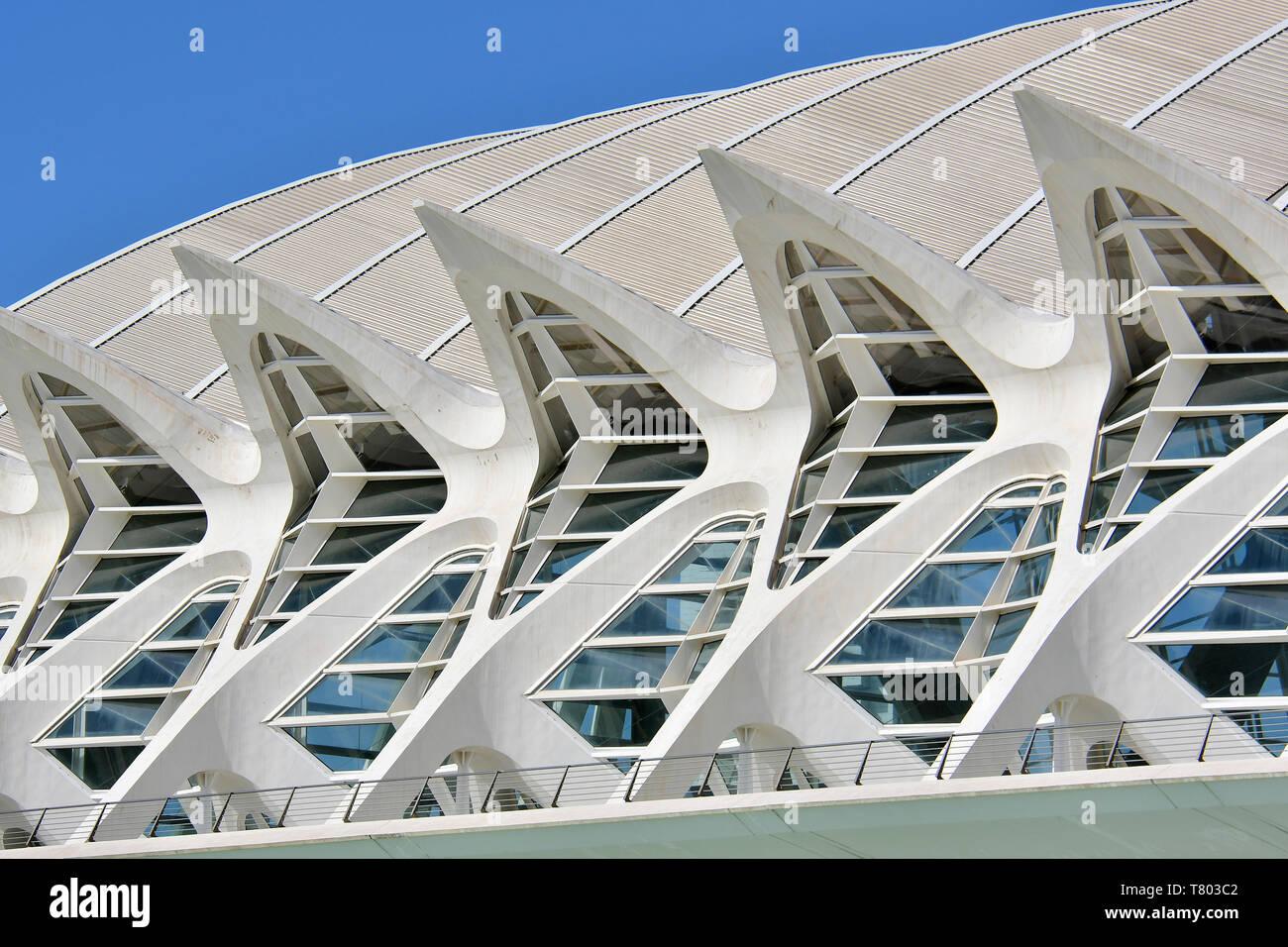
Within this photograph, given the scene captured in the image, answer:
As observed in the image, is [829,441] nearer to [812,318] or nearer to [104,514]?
[812,318]

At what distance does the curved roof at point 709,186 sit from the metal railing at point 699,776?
843cm

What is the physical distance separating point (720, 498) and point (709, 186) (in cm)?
1104

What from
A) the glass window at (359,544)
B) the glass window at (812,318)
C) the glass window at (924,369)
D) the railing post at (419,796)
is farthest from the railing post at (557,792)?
the glass window at (924,369)

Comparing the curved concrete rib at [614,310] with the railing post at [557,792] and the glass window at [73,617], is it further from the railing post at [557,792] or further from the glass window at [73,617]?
the glass window at [73,617]

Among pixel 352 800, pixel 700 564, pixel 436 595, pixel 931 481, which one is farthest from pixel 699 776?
pixel 436 595

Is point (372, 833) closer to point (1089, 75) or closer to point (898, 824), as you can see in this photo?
point (898, 824)

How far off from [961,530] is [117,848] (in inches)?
518

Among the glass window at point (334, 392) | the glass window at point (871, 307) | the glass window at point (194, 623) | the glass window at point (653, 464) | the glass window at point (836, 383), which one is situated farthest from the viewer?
the glass window at point (194, 623)

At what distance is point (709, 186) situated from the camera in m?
37.7

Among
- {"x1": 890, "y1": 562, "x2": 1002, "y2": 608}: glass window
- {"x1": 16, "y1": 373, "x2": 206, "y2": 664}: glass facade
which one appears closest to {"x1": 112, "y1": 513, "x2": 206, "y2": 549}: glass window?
{"x1": 16, "y1": 373, "x2": 206, "y2": 664}: glass facade

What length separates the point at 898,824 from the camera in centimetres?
2012

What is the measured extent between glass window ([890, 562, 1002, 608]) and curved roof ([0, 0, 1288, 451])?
5034mm

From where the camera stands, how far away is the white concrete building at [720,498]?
74.4 feet

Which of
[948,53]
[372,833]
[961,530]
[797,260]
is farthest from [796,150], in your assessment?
[372,833]
